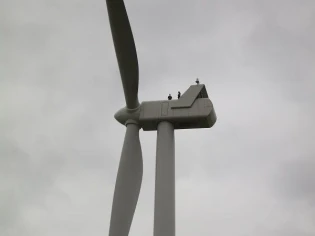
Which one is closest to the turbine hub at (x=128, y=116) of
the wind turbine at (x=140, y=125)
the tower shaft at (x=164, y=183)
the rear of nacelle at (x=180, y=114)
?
the wind turbine at (x=140, y=125)

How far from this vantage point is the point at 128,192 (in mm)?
13320

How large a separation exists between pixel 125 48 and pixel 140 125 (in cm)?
272

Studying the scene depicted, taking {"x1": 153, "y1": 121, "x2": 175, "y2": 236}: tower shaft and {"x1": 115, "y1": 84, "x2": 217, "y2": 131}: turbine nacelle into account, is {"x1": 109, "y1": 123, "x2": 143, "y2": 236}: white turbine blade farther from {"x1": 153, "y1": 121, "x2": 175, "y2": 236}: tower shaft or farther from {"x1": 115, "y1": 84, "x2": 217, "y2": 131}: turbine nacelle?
{"x1": 153, "y1": 121, "x2": 175, "y2": 236}: tower shaft

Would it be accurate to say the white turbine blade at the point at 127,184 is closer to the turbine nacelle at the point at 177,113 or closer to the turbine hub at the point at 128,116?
the turbine hub at the point at 128,116

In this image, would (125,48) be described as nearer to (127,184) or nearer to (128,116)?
(128,116)

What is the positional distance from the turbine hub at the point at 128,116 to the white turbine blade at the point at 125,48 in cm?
15

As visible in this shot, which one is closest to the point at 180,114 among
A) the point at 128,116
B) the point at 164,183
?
the point at 128,116

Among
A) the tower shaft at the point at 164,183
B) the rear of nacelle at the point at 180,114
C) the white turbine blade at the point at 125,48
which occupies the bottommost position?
the tower shaft at the point at 164,183

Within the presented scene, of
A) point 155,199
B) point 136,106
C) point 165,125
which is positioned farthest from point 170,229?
point 136,106

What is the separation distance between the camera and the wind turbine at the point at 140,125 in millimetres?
12586

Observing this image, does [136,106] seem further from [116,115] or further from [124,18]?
[124,18]

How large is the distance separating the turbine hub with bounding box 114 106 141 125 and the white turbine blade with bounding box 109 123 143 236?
164mm

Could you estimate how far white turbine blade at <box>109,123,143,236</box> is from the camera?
12.7 meters

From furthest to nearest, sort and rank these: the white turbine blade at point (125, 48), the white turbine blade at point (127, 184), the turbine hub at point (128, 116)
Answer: the turbine hub at point (128, 116) → the white turbine blade at point (127, 184) → the white turbine blade at point (125, 48)
